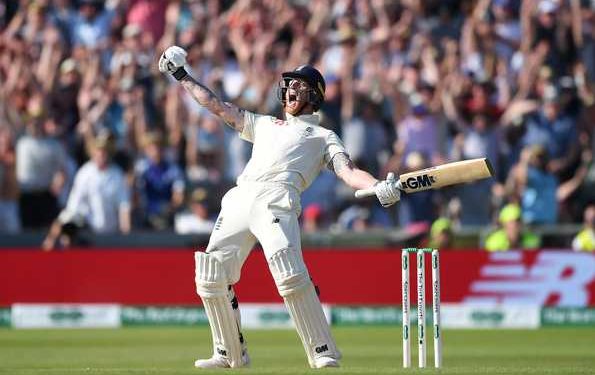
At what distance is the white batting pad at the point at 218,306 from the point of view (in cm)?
748

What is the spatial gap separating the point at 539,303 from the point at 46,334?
4584 mm

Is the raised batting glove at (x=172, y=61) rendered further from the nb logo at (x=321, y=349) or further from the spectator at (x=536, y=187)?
the spectator at (x=536, y=187)

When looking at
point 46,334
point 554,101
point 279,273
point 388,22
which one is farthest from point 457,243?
point 279,273

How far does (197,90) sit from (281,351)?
328 centimetres

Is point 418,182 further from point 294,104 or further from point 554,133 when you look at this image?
point 554,133

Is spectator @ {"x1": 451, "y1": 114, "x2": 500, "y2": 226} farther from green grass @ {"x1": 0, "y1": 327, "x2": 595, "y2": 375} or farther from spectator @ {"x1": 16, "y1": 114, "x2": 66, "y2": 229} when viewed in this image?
spectator @ {"x1": 16, "y1": 114, "x2": 66, "y2": 229}

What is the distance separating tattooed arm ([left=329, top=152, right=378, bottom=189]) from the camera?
724 centimetres

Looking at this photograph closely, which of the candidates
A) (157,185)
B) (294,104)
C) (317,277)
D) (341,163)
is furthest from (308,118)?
(157,185)

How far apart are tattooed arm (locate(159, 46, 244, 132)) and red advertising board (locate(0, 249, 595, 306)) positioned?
18.4 feet

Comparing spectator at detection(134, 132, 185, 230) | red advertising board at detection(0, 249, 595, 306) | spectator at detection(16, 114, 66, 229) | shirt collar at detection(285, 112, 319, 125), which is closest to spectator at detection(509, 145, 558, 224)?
red advertising board at detection(0, 249, 595, 306)

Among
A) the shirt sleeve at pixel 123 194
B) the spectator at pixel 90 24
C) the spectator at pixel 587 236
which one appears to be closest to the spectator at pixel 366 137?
the spectator at pixel 587 236

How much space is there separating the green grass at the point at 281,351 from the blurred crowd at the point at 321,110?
4.67 ft

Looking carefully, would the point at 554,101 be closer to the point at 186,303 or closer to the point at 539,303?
the point at 539,303

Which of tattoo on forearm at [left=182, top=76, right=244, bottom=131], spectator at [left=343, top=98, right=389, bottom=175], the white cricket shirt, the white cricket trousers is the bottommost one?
the white cricket trousers
